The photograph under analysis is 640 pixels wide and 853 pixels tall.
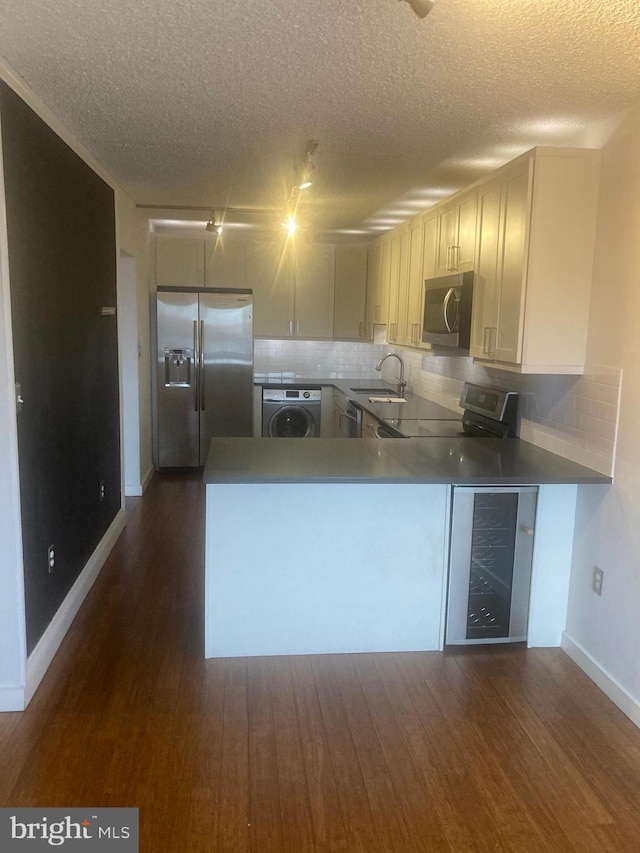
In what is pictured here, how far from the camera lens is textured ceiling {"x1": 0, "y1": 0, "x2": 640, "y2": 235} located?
187 cm

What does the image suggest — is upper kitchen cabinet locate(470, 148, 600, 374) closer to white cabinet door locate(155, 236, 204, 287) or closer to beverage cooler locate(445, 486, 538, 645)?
beverage cooler locate(445, 486, 538, 645)

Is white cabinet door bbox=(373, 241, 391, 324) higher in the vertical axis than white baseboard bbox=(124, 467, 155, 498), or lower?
higher

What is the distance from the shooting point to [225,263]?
244 inches

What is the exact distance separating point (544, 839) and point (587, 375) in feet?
5.93

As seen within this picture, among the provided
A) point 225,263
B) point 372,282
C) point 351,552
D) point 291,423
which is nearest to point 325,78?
point 351,552

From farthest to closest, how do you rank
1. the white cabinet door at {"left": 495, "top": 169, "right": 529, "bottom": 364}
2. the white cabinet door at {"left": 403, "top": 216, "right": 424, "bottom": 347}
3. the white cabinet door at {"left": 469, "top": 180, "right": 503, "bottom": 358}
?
the white cabinet door at {"left": 403, "top": 216, "right": 424, "bottom": 347}, the white cabinet door at {"left": 469, "top": 180, "right": 503, "bottom": 358}, the white cabinet door at {"left": 495, "top": 169, "right": 529, "bottom": 364}

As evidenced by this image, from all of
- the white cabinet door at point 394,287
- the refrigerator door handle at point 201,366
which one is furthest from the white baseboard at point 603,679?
the refrigerator door handle at point 201,366

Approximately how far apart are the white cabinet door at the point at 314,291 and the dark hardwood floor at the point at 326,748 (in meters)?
3.88

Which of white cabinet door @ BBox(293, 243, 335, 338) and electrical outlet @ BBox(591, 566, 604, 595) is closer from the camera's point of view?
electrical outlet @ BBox(591, 566, 604, 595)

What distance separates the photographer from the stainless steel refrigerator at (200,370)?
19.4ft

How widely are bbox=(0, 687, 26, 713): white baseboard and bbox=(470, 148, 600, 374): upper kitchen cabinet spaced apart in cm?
246

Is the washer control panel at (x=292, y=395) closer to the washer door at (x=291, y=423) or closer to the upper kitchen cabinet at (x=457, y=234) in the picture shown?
the washer door at (x=291, y=423)

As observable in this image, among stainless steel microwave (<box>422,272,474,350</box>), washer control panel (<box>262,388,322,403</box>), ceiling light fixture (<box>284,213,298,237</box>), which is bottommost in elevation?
washer control panel (<box>262,388,322,403</box>)

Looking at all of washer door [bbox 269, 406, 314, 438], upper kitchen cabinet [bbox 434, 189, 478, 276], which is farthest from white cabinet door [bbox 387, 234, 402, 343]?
washer door [bbox 269, 406, 314, 438]
